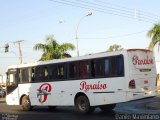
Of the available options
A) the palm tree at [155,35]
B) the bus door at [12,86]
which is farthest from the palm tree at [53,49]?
the bus door at [12,86]

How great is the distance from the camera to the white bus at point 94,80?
54.6 ft

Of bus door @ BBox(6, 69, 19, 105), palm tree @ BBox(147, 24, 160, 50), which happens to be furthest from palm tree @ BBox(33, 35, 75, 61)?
bus door @ BBox(6, 69, 19, 105)

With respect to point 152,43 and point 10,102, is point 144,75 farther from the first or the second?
point 152,43

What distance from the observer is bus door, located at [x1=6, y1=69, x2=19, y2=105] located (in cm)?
2333

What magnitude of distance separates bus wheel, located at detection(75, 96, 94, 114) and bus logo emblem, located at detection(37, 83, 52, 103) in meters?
2.47

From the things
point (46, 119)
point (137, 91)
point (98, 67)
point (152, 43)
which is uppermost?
point (152, 43)

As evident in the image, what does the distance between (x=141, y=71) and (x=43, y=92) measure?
6.26 metres

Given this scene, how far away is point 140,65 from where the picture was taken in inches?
672

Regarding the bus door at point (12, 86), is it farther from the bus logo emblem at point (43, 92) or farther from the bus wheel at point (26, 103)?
the bus logo emblem at point (43, 92)

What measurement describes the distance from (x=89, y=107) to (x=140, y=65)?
3103 mm

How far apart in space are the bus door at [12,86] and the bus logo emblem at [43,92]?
7.79 ft

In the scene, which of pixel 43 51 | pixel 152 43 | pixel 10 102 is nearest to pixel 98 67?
pixel 10 102

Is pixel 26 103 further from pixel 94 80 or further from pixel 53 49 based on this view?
pixel 53 49

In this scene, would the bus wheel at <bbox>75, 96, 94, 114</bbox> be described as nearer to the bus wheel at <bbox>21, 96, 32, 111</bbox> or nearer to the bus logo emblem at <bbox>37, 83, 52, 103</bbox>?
the bus logo emblem at <bbox>37, 83, 52, 103</bbox>
